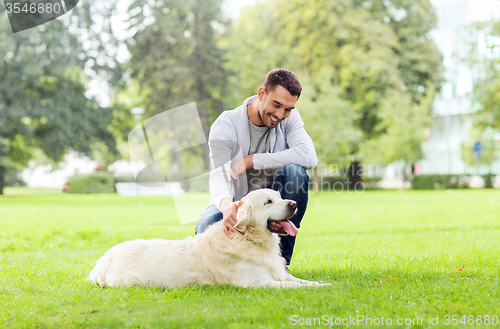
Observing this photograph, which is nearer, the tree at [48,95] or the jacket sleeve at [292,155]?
the jacket sleeve at [292,155]

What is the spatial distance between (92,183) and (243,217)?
98.3 ft

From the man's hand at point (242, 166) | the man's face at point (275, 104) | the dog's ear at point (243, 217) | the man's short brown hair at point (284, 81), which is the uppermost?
the man's short brown hair at point (284, 81)

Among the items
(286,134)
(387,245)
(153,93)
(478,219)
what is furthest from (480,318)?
(153,93)

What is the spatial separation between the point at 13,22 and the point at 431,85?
26626mm

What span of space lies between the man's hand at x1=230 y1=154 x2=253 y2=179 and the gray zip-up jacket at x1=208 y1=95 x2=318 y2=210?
0.06 meters

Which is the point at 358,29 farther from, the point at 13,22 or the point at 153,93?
the point at 13,22

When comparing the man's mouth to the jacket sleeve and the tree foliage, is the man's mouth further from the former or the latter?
the tree foliage

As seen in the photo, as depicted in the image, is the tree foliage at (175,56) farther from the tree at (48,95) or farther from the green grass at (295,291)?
the green grass at (295,291)

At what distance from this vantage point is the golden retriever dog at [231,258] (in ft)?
13.1

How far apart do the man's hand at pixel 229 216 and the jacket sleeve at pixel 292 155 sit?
59 centimetres

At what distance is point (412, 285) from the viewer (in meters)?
3.83

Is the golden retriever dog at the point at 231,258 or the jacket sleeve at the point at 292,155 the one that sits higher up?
the jacket sleeve at the point at 292,155

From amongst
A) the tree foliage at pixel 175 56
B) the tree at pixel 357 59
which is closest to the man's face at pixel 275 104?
the tree at pixel 357 59

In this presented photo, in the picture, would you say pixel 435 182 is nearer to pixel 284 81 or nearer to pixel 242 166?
pixel 242 166
